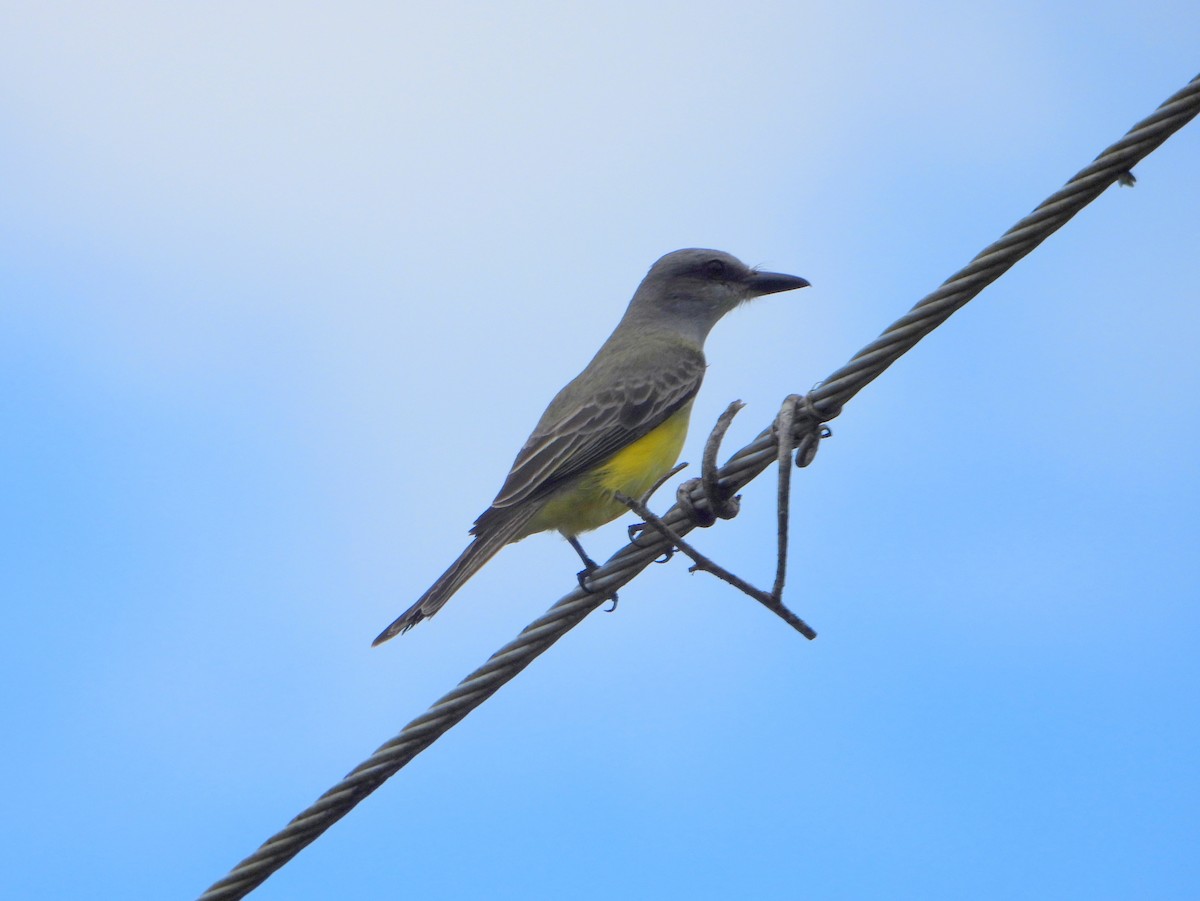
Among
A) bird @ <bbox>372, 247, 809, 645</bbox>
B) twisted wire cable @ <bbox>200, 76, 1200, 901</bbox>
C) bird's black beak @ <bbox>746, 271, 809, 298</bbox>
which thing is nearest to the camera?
twisted wire cable @ <bbox>200, 76, 1200, 901</bbox>

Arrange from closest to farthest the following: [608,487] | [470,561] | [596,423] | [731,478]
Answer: [731,478], [470,561], [608,487], [596,423]

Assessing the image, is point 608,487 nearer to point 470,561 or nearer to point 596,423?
point 596,423

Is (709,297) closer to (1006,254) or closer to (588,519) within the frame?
(588,519)

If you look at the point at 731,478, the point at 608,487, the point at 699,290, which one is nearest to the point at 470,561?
the point at 608,487

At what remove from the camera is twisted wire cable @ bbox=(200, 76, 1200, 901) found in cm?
360

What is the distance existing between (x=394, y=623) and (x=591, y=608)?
191cm

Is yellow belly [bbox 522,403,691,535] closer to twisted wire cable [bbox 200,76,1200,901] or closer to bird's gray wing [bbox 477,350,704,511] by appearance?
bird's gray wing [bbox 477,350,704,511]

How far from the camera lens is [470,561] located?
20.6ft

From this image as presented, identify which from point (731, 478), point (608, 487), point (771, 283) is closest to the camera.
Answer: point (731, 478)

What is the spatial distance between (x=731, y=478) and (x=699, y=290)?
531 cm

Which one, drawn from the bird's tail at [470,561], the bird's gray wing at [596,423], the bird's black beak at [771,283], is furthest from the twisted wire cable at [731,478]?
the bird's black beak at [771,283]

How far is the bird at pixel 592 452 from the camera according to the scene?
652 cm

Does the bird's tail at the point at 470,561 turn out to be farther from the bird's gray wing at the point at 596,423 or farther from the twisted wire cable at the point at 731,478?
the twisted wire cable at the point at 731,478

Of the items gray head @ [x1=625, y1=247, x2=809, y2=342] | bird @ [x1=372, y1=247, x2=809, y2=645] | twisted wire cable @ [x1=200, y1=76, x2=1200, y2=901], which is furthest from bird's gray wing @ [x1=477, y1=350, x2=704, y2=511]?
twisted wire cable @ [x1=200, y1=76, x2=1200, y2=901]
